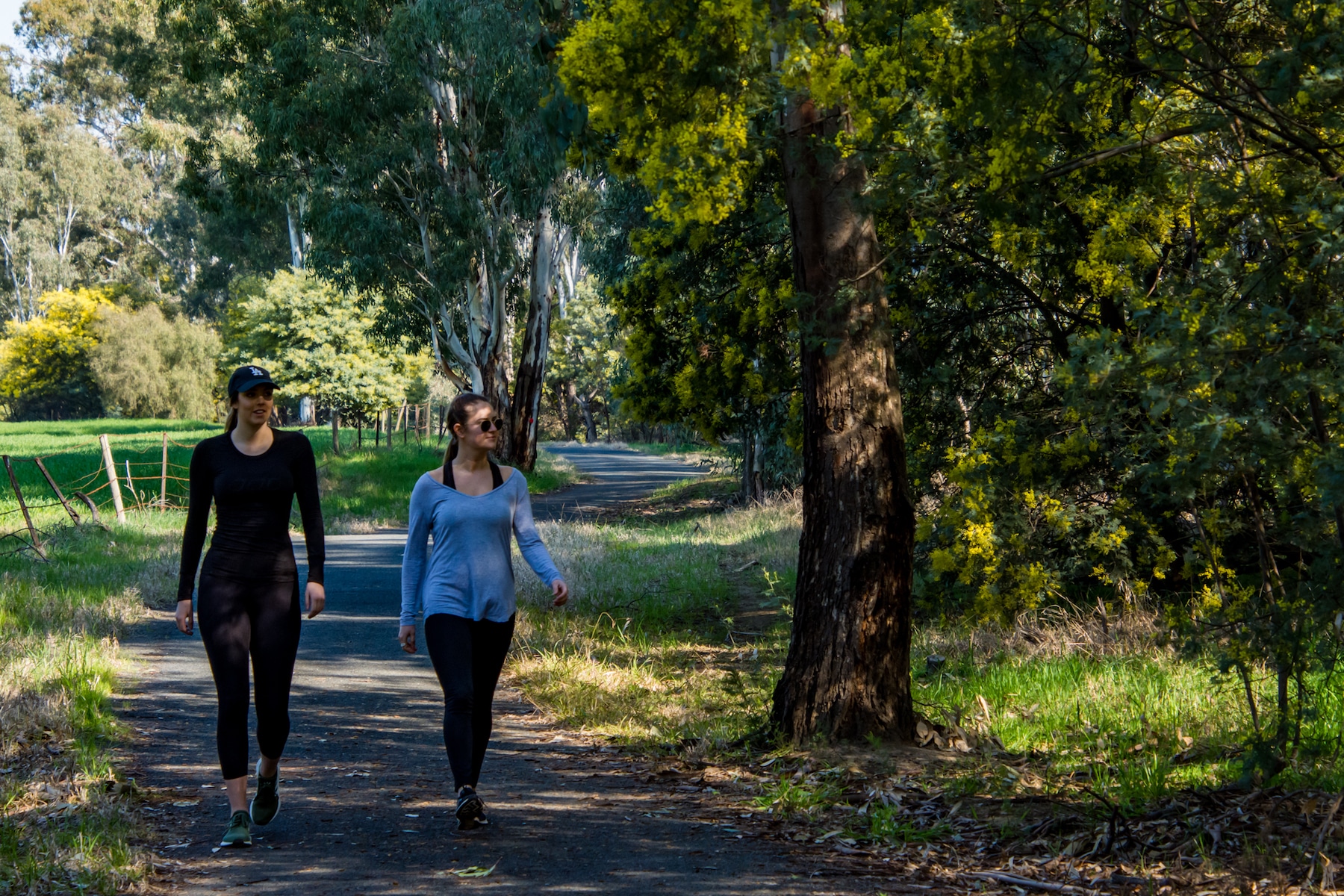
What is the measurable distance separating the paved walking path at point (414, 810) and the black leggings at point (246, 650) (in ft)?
1.33

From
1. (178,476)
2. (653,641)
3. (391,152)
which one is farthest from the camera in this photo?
(178,476)

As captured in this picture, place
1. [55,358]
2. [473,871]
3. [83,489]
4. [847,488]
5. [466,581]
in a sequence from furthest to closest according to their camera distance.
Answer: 1. [55,358]
2. [83,489]
3. [847,488]
4. [466,581]
5. [473,871]

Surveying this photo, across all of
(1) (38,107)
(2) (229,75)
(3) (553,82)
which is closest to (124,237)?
(1) (38,107)

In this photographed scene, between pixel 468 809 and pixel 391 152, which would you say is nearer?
pixel 468 809

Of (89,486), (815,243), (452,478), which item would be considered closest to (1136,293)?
(815,243)

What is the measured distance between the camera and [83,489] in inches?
1118

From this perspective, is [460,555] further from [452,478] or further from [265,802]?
[265,802]

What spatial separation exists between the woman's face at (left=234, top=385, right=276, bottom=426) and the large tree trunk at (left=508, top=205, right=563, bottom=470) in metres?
21.9

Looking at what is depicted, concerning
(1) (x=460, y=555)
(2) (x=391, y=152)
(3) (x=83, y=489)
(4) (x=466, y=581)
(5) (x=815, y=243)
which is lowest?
(3) (x=83, y=489)

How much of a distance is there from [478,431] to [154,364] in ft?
230

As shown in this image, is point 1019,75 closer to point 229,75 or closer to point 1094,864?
point 1094,864

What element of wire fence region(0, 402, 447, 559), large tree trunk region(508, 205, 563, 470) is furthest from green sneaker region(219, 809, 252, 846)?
large tree trunk region(508, 205, 563, 470)

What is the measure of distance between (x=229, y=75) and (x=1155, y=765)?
83.7 feet

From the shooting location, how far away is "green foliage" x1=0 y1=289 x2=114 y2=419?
71.2 m
